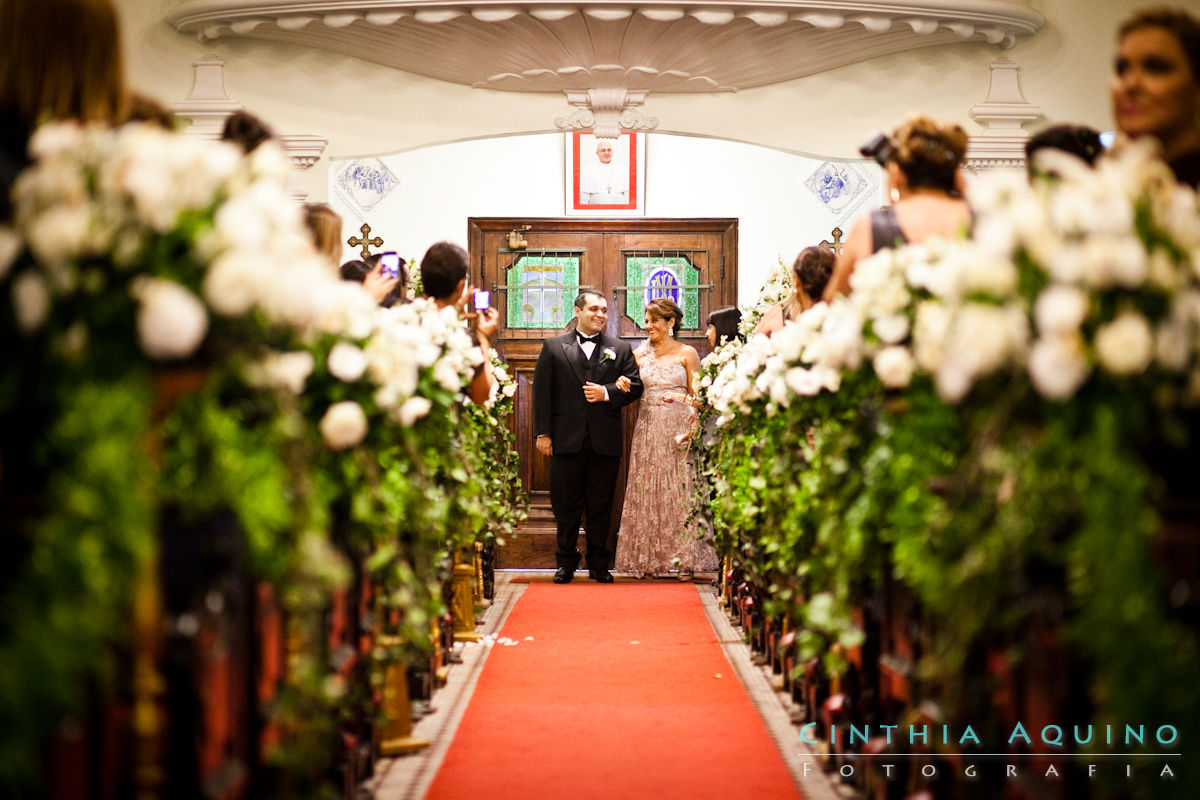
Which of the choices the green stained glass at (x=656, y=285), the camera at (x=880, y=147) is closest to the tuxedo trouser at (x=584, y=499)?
the green stained glass at (x=656, y=285)

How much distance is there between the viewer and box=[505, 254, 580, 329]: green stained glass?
8.85 meters

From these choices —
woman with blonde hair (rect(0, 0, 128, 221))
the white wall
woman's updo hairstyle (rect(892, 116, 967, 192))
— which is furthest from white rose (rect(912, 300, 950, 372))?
the white wall

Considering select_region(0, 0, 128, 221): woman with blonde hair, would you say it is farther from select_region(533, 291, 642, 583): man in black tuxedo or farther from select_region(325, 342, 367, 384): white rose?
select_region(533, 291, 642, 583): man in black tuxedo

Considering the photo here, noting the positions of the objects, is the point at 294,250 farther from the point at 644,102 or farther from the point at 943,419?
the point at 644,102

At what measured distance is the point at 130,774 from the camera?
1.65 meters

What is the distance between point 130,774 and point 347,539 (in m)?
1.04

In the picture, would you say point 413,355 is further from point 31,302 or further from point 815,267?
point 815,267

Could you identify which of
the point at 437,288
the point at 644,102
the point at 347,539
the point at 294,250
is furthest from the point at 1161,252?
the point at 644,102

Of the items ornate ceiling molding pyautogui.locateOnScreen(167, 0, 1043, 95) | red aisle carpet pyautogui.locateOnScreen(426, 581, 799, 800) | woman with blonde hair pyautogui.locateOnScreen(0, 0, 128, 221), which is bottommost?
red aisle carpet pyautogui.locateOnScreen(426, 581, 799, 800)

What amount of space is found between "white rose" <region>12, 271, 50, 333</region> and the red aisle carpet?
177 cm

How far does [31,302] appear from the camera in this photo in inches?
64.2

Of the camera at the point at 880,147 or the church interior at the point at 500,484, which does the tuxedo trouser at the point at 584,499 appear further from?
the camera at the point at 880,147

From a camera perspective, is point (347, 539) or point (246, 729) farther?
point (347, 539)

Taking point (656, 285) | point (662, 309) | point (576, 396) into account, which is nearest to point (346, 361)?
point (576, 396)
